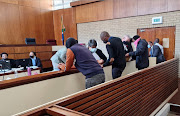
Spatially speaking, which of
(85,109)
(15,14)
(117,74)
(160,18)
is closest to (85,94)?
(85,109)

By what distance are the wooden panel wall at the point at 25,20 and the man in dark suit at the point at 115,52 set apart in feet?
21.9

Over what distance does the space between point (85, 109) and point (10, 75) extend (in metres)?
2.99

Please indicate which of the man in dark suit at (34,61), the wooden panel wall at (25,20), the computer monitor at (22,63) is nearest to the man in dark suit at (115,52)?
the man in dark suit at (34,61)

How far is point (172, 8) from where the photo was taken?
564 centimetres

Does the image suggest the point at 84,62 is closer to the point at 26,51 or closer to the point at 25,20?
the point at 26,51

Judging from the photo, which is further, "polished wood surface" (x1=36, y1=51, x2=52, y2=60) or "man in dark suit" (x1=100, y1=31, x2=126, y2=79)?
"polished wood surface" (x1=36, y1=51, x2=52, y2=60)

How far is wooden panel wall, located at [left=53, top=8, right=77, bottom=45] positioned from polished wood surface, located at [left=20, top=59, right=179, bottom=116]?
5859mm

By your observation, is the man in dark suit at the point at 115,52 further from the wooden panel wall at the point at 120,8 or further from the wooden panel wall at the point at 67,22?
the wooden panel wall at the point at 67,22

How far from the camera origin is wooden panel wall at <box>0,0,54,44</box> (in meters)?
7.69

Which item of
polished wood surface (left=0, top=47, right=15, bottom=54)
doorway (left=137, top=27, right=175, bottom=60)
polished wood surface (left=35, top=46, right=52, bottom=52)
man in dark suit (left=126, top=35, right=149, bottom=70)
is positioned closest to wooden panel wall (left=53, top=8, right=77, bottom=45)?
polished wood surface (left=35, top=46, right=52, bottom=52)

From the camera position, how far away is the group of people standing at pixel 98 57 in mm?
2105

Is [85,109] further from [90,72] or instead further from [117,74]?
[117,74]

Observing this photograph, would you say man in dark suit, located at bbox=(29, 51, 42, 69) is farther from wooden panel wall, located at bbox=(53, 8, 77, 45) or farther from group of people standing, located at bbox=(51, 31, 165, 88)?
wooden panel wall, located at bbox=(53, 8, 77, 45)

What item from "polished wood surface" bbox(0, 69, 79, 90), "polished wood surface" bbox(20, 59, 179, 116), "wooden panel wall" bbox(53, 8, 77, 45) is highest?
"wooden panel wall" bbox(53, 8, 77, 45)
